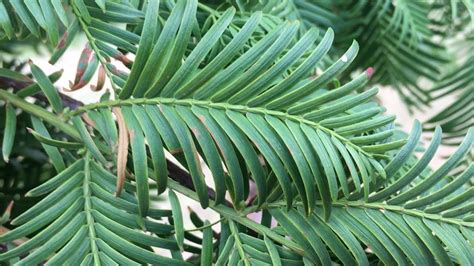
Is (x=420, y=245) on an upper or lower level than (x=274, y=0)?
lower

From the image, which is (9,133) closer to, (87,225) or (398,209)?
(87,225)

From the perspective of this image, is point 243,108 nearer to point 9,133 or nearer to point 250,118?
point 250,118

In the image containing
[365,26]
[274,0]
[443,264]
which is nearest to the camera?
[443,264]

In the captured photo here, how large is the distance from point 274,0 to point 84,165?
179 millimetres

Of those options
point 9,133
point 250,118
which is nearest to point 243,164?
point 250,118

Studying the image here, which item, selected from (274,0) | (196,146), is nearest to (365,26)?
(274,0)

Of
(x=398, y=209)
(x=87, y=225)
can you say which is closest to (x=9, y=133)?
(x=87, y=225)

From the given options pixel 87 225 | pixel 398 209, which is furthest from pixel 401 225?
pixel 87 225

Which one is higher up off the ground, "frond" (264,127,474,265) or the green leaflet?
the green leaflet

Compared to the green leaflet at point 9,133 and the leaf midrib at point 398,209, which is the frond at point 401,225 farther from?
the green leaflet at point 9,133

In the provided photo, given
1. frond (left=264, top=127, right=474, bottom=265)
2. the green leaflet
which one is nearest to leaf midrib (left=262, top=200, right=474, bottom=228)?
frond (left=264, top=127, right=474, bottom=265)

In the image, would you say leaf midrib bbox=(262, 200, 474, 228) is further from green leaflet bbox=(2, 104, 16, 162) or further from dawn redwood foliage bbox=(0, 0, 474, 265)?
green leaflet bbox=(2, 104, 16, 162)

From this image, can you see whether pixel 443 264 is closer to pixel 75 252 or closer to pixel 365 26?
pixel 75 252

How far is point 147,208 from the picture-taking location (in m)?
0.28
